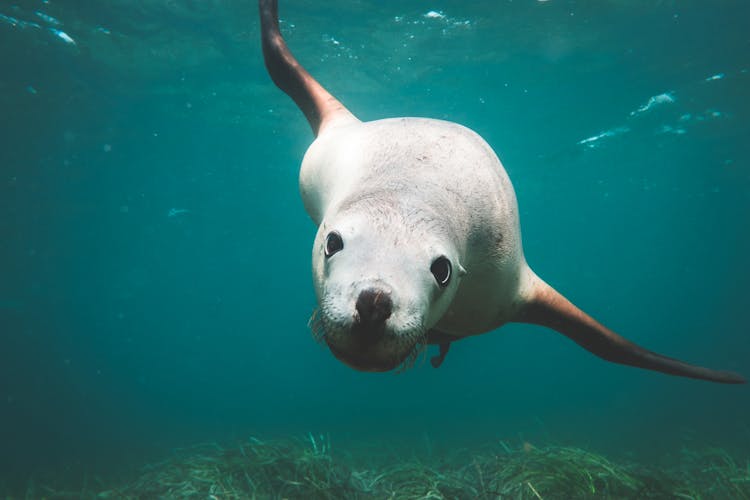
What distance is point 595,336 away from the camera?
3.57m

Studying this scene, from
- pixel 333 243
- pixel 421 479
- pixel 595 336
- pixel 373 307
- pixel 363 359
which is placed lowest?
pixel 421 479

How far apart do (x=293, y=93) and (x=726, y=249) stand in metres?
55.5

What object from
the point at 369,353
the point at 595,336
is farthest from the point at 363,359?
the point at 595,336

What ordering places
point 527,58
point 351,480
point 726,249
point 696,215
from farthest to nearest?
point 726,249 < point 696,215 < point 527,58 < point 351,480

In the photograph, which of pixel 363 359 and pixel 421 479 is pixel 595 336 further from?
pixel 421 479

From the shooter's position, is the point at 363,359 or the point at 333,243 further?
the point at 333,243

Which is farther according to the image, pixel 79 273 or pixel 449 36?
pixel 79 273

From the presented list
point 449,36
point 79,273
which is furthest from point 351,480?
point 79,273

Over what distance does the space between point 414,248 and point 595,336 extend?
253 centimetres

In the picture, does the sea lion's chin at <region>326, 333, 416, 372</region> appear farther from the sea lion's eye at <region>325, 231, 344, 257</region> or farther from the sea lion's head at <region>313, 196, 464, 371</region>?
the sea lion's eye at <region>325, 231, 344, 257</region>

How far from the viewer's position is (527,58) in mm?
14359

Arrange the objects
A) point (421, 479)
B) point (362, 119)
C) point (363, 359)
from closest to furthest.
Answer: point (363, 359), point (421, 479), point (362, 119)

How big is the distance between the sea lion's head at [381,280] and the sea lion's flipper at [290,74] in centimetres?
253

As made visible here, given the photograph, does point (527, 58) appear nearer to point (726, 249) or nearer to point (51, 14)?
point (51, 14)
